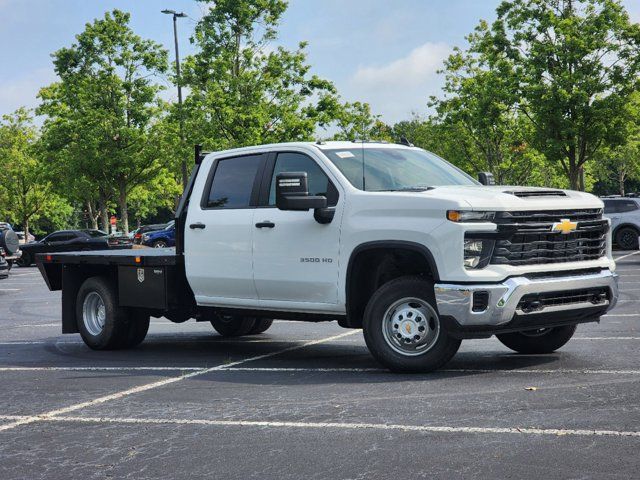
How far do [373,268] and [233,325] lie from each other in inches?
142

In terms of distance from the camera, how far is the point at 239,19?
40031 mm

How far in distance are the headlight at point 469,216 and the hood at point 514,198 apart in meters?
0.05

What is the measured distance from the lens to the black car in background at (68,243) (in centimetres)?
4103

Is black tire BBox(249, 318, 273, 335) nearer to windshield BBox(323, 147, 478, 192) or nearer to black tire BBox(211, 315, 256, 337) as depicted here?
black tire BBox(211, 315, 256, 337)

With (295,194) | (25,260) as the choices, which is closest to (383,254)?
(295,194)

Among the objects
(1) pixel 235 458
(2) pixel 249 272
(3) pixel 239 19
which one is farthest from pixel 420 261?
(3) pixel 239 19

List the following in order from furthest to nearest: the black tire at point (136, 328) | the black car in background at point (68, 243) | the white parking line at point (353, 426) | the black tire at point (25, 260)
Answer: the black tire at point (25, 260)
the black car in background at point (68, 243)
the black tire at point (136, 328)
the white parking line at point (353, 426)

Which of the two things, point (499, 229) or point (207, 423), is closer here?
point (207, 423)

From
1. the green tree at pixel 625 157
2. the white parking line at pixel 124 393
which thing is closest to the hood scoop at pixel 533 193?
the white parking line at pixel 124 393

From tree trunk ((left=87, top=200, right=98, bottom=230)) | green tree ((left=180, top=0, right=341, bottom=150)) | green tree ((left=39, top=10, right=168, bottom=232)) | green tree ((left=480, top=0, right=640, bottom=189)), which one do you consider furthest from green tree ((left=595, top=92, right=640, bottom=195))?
tree trunk ((left=87, top=200, right=98, bottom=230))

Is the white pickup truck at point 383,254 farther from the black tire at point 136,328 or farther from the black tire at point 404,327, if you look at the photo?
the black tire at point 136,328

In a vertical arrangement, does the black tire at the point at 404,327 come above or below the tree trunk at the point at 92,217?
below

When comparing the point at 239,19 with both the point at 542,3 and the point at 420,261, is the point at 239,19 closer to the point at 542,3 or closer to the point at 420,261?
the point at 542,3

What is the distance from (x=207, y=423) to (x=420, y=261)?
2.55 meters
